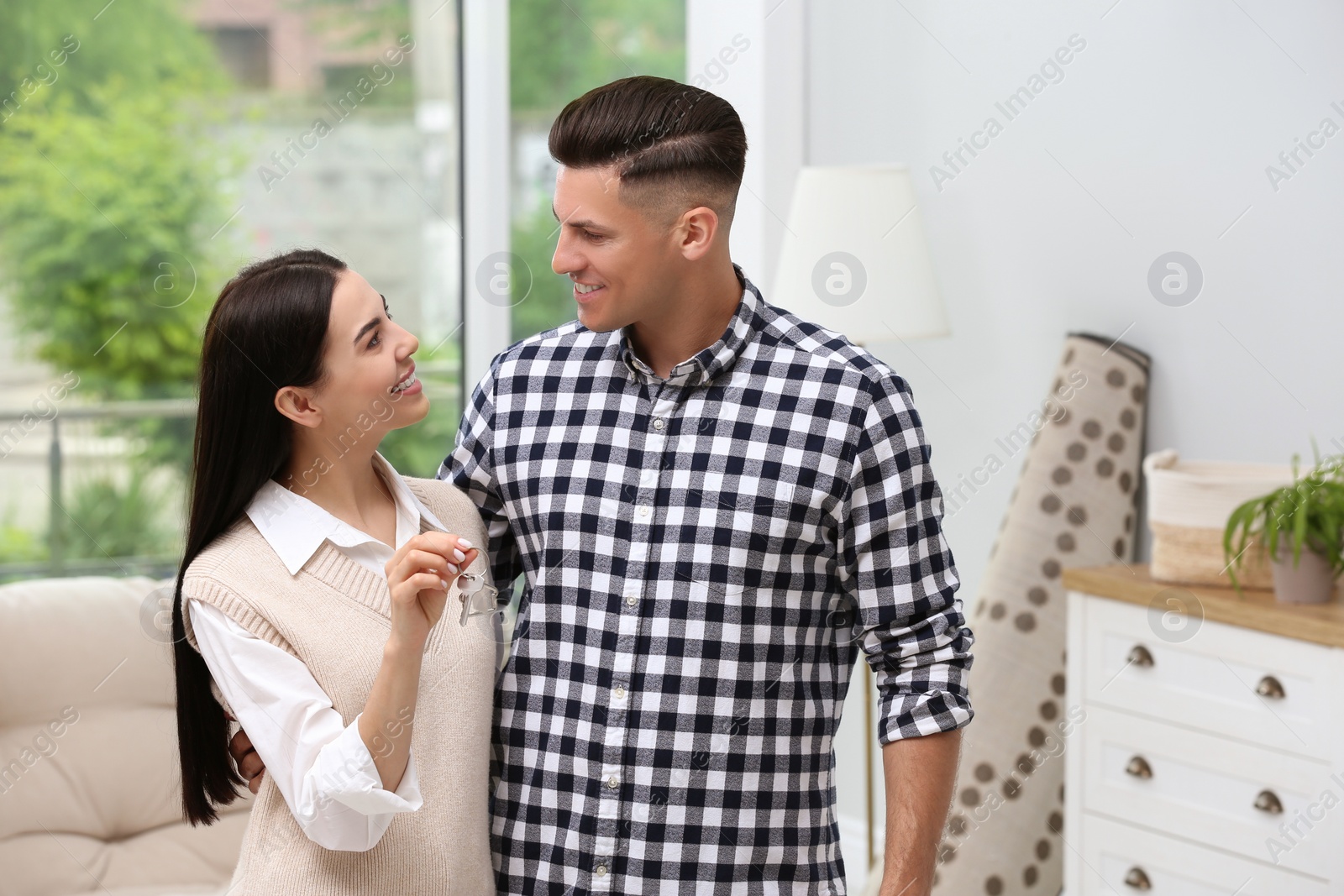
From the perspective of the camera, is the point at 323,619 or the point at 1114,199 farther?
the point at 1114,199

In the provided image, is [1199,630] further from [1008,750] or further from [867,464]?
[867,464]

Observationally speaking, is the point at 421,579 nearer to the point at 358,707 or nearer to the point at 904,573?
the point at 358,707

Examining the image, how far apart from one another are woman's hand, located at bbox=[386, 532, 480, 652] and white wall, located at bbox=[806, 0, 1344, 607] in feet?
5.55

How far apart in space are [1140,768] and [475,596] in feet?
4.49

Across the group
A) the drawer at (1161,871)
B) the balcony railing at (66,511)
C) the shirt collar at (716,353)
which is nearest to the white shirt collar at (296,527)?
the shirt collar at (716,353)

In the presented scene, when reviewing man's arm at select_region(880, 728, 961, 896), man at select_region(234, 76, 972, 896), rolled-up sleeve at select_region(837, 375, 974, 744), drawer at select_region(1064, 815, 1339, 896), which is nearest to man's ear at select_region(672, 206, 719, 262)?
man at select_region(234, 76, 972, 896)

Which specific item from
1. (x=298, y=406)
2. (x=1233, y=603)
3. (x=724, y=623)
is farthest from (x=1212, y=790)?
(x=298, y=406)

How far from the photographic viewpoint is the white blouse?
45.0 inches

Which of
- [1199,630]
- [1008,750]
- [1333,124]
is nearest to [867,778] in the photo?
[1008,750]

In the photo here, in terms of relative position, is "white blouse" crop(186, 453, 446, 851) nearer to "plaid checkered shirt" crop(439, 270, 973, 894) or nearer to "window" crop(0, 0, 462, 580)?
"plaid checkered shirt" crop(439, 270, 973, 894)

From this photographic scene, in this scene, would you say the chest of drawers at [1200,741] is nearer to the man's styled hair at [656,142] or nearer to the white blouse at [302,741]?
the man's styled hair at [656,142]

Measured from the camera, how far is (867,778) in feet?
9.27

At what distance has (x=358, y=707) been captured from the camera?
48.4 inches

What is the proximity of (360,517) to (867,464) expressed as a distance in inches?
20.8
